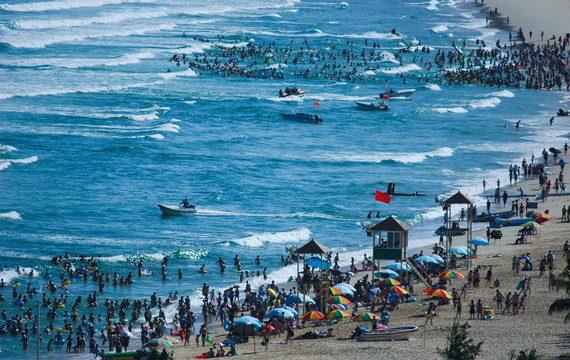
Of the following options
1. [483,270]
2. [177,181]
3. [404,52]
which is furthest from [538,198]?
[404,52]

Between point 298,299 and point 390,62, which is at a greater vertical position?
point 390,62

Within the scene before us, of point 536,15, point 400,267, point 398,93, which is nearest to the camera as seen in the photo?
point 400,267

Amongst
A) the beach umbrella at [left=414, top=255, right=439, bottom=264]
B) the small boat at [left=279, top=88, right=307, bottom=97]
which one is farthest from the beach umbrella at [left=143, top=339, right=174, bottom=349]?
the small boat at [left=279, top=88, right=307, bottom=97]

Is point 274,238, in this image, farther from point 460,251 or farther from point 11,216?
point 11,216

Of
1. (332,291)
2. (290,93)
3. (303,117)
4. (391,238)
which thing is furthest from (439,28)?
(332,291)

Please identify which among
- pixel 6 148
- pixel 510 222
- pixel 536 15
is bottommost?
pixel 510 222

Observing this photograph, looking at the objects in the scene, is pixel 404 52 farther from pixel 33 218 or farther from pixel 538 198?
pixel 33 218

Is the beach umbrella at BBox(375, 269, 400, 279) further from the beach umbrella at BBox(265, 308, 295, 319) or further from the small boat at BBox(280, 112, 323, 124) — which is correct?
the small boat at BBox(280, 112, 323, 124)
